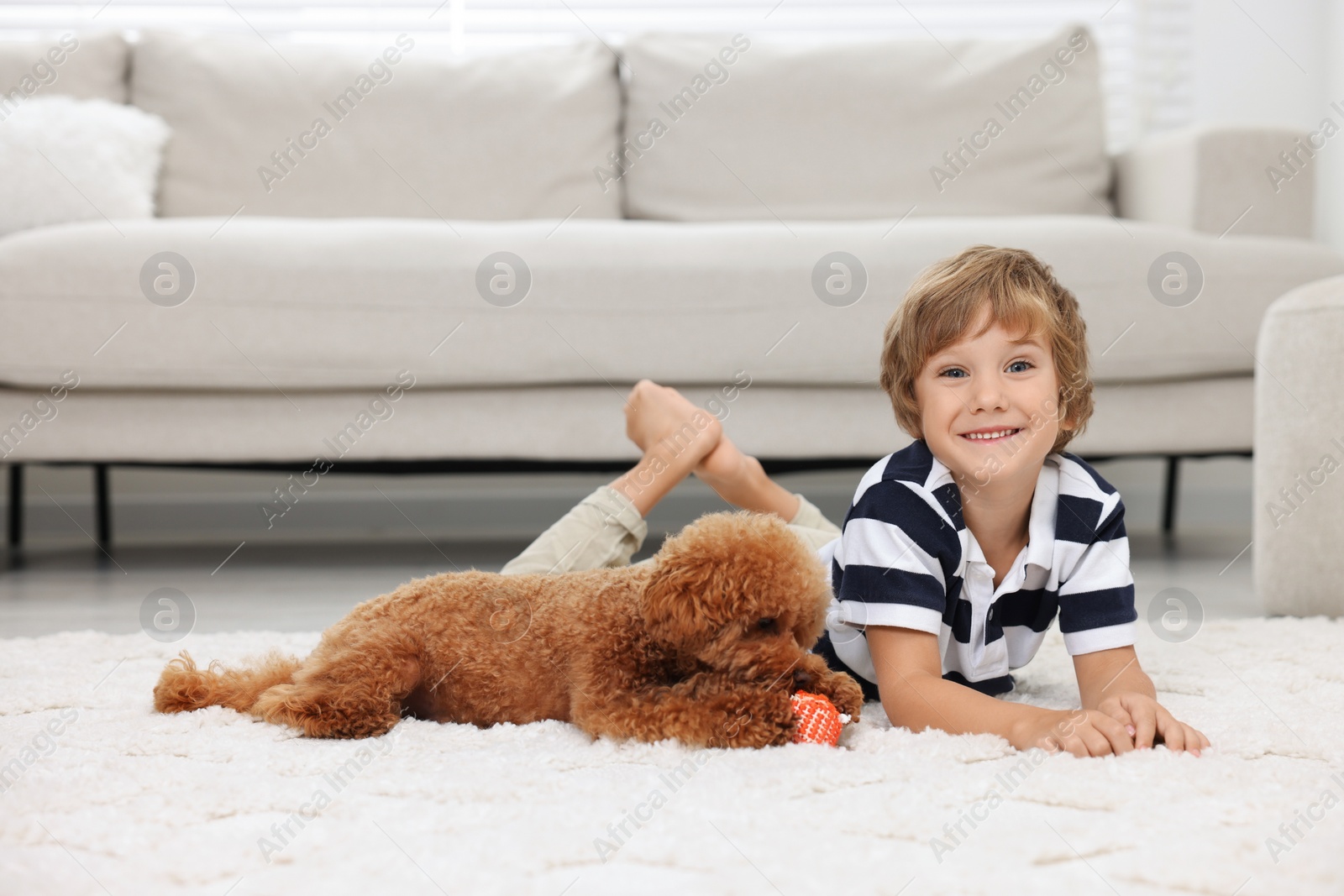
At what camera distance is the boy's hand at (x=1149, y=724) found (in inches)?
31.1

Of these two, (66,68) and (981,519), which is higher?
(66,68)

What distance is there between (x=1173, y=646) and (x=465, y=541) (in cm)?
163

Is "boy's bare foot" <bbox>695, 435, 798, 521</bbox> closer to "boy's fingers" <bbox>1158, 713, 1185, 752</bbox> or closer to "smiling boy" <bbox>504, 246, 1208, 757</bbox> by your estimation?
"smiling boy" <bbox>504, 246, 1208, 757</bbox>

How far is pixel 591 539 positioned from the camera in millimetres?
1243

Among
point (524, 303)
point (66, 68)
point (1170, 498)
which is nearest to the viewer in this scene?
point (524, 303)

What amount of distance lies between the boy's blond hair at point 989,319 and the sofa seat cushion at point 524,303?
0.72m

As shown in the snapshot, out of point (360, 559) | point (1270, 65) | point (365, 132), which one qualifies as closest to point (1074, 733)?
point (360, 559)

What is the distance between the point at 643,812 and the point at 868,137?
2011mm

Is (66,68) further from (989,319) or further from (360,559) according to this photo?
(989,319)

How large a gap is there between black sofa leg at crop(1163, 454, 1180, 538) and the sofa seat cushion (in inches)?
24.1

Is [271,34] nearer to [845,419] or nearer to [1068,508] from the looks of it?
[845,419]

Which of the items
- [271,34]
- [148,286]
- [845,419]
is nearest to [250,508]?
[148,286]

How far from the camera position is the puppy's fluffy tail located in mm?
919

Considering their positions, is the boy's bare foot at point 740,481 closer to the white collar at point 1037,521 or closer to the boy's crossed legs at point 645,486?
the boy's crossed legs at point 645,486
